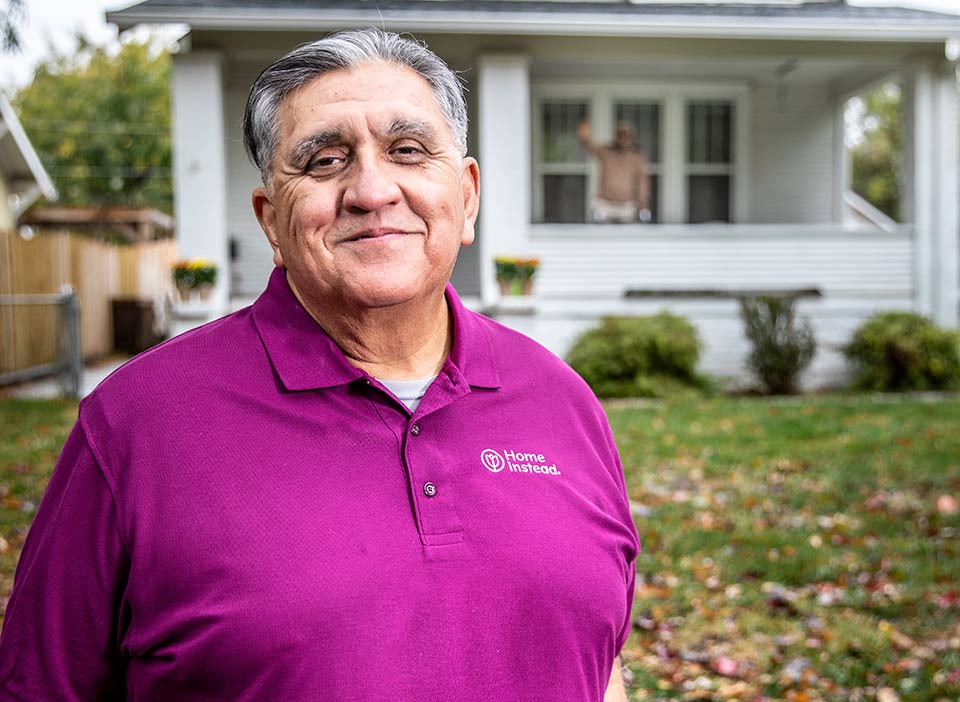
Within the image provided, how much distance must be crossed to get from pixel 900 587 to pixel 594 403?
3.56m

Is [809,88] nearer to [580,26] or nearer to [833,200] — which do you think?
[833,200]

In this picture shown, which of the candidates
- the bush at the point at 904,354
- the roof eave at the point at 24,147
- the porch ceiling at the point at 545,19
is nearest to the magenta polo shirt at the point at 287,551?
the porch ceiling at the point at 545,19

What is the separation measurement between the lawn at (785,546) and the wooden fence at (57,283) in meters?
3.61

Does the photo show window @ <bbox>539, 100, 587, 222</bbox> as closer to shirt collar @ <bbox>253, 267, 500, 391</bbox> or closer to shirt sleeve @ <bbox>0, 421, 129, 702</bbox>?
shirt collar @ <bbox>253, 267, 500, 391</bbox>

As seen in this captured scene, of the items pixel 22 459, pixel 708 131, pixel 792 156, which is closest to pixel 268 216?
pixel 22 459

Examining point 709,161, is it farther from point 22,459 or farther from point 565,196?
point 22,459

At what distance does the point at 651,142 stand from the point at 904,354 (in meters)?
4.61

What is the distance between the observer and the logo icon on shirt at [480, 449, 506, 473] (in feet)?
6.17

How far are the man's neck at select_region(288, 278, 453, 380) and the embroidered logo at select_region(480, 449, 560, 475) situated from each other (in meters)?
0.23

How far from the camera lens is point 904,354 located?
10805 millimetres

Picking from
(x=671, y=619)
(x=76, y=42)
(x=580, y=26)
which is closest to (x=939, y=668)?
(x=671, y=619)

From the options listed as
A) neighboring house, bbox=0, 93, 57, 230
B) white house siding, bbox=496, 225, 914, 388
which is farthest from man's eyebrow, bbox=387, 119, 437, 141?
neighboring house, bbox=0, 93, 57, 230

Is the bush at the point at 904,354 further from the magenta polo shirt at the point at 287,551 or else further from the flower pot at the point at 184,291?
the magenta polo shirt at the point at 287,551

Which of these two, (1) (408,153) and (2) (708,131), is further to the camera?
(2) (708,131)
